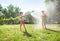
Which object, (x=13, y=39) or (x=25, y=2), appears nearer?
(x=13, y=39)

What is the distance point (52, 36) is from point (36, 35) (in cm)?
26

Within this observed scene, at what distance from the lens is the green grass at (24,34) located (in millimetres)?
2396

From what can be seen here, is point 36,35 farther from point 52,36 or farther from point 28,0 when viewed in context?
point 28,0

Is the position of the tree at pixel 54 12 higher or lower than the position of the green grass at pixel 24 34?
higher

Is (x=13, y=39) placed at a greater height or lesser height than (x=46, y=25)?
lesser

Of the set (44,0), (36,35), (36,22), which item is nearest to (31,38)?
(36,35)

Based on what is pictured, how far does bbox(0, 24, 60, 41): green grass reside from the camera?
2.40m

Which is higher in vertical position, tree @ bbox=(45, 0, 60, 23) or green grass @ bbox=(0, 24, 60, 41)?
tree @ bbox=(45, 0, 60, 23)

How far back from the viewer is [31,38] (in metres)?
2.44

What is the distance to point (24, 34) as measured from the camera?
2.46 metres

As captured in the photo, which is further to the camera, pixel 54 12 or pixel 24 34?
pixel 54 12

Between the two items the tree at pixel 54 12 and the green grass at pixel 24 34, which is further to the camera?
the tree at pixel 54 12

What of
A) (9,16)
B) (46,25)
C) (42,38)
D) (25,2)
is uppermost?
(25,2)

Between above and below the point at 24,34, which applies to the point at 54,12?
above
